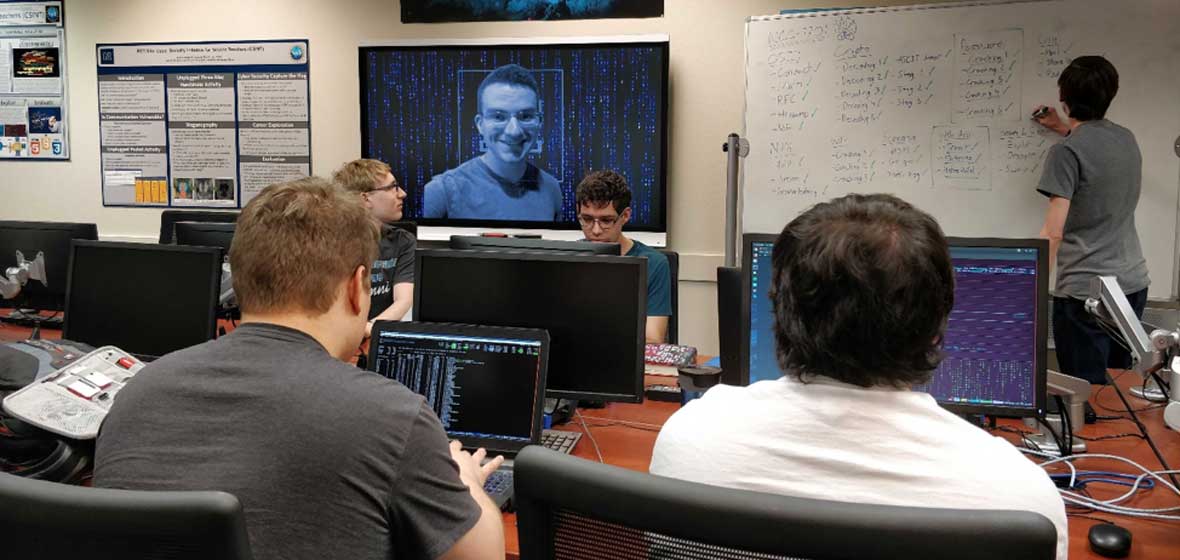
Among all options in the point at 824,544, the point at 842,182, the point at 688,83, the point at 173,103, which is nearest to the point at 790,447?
the point at 824,544

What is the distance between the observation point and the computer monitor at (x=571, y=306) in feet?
5.91

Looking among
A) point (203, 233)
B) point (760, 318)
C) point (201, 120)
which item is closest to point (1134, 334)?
point (760, 318)

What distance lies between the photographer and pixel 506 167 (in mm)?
4102

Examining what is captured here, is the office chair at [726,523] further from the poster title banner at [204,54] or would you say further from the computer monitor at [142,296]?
the poster title banner at [204,54]

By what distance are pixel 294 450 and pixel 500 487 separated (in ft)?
2.00

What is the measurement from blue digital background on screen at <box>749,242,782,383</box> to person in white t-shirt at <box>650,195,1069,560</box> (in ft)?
2.33

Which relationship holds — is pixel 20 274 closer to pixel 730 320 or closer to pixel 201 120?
pixel 201 120

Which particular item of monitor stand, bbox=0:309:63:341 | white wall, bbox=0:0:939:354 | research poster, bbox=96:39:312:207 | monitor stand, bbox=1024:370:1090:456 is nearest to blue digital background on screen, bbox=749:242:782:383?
monitor stand, bbox=1024:370:1090:456

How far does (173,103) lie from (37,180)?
1004 mm

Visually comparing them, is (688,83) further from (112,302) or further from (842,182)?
(112,302)

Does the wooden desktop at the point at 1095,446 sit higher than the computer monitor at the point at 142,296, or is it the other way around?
the computer monitor at the point at 142,296

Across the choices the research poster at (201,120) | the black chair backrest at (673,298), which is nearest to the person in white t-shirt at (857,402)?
the black chair backrest at (673,298)

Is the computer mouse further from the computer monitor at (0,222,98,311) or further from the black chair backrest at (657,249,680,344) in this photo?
the computer monitor at (0,222,98,311)

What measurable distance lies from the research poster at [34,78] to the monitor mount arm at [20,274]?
2.46 metres
